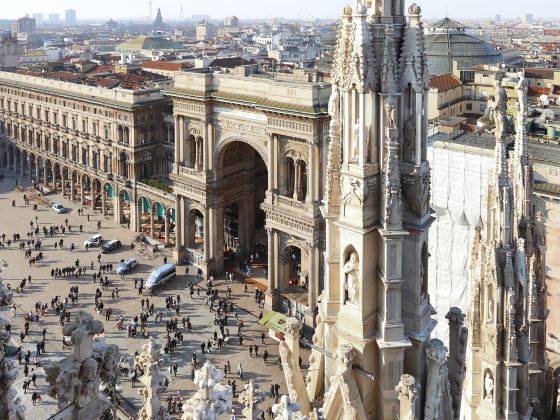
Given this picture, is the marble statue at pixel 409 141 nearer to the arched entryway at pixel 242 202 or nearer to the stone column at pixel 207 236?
the arched entryway at pixel 242 202

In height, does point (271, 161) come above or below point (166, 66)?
below

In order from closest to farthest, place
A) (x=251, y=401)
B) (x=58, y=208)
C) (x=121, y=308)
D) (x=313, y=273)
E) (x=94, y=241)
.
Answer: (x=251, y=401) < (x=313, y=273) < (x=121, y=308) < (x=94, y=241) < (x=58, y=208)

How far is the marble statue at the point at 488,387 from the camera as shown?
17.9 m

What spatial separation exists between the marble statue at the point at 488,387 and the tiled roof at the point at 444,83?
58.2 meters

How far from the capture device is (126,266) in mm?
60344

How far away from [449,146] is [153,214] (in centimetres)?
3902

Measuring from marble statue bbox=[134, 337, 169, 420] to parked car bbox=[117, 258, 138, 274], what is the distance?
5227 centimetres

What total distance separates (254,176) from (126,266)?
47.3 feet

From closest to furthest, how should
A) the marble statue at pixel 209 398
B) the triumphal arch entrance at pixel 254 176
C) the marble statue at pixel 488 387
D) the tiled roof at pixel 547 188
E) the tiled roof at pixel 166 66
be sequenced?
the marble statue at pixel 209 398, the marble statue at pixel 488 387, the tiled roof at pixel 547 188, the triumphal arch entrance at pixel 254 176, the tiled roof at pixel 166 66

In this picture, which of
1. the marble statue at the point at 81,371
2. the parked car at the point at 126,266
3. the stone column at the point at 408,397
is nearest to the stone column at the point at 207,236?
the parked car at the point at 126,266

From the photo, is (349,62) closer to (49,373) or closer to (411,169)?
(411,169)

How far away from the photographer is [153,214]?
71.8 m

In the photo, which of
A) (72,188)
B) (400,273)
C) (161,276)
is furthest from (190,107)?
(400,273)

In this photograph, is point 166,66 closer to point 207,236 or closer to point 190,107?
point 190,107
